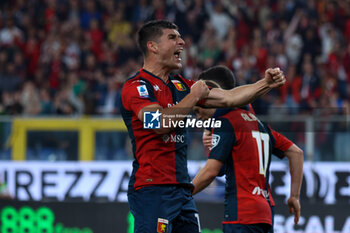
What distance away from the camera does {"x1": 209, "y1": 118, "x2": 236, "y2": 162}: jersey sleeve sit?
5043 millimetres

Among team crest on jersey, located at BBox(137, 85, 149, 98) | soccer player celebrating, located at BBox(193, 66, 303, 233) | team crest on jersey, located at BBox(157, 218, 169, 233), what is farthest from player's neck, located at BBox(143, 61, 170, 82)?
team crest on jersey, located at BBox(157, 218, 169, 233)

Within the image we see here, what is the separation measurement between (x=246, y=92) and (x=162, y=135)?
0.66 metres

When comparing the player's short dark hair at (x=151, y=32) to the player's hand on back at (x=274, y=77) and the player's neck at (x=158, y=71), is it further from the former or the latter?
the player's hand on back at (x=274, y=77)

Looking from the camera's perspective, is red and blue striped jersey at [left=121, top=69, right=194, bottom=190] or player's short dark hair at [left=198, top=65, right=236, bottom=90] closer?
red and blue striped jersey at [left=121, top=69, right=194, bottom=190]

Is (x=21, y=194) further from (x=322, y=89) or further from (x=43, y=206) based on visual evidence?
(x=322, y=89)

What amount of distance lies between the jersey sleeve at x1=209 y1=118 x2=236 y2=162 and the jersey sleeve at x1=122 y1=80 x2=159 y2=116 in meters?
0.77

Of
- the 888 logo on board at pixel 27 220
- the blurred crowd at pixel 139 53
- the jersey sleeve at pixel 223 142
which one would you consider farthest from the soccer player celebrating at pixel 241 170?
the blurred crowd at pixel 139 53

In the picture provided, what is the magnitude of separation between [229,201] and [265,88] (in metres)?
1.04

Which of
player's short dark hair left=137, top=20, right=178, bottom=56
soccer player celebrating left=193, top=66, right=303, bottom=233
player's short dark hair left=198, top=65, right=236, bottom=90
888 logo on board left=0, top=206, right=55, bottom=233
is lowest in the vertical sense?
888 logo on board left=0, top=206, right=55, bottom=233

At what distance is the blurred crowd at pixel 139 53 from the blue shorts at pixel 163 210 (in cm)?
677

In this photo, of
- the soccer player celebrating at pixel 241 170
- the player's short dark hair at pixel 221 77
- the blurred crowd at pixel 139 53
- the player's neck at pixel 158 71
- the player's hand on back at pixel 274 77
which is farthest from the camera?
the blurred crowd at pixel 139 53

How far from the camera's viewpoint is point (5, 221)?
8.64 meters

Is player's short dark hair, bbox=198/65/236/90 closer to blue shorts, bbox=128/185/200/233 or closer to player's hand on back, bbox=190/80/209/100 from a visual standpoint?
player's hand on back, bbox=190/80/209/100

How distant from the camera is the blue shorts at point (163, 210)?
4.49m
